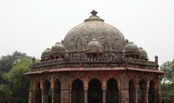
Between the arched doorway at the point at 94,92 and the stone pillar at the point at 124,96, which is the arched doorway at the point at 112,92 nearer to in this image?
the arched doorway at the point at 94,92

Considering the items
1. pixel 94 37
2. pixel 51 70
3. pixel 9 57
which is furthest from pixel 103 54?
pixel 9 57

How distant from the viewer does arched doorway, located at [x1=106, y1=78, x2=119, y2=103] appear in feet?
91.7

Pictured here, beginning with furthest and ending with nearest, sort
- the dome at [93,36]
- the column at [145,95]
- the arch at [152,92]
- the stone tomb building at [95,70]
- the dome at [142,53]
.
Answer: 1. the dome at [142,53]
2. the dome at [93,36]
3. the arch at [152,92]
4. the column at [145,95]
5. the stone tomb building at [95,70]

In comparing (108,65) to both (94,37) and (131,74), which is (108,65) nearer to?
(131,74)

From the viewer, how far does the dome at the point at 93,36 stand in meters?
28.8

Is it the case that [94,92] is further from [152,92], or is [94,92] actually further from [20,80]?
[20,80]

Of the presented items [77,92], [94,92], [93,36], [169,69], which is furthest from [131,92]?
[169,69]

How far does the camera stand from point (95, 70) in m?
25.1

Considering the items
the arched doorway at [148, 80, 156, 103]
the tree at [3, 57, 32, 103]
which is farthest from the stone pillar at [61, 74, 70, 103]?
the tree at [3, 57, 32, 103]

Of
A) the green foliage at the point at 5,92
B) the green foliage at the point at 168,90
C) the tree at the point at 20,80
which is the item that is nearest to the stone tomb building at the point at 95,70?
the tree at the point at 20,80

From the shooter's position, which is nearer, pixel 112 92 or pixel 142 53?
pixel 112 92

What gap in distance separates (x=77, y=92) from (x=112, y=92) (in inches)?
105

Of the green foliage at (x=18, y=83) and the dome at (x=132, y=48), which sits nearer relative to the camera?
the dome at (x=132, y=48)

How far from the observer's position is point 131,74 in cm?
2589
